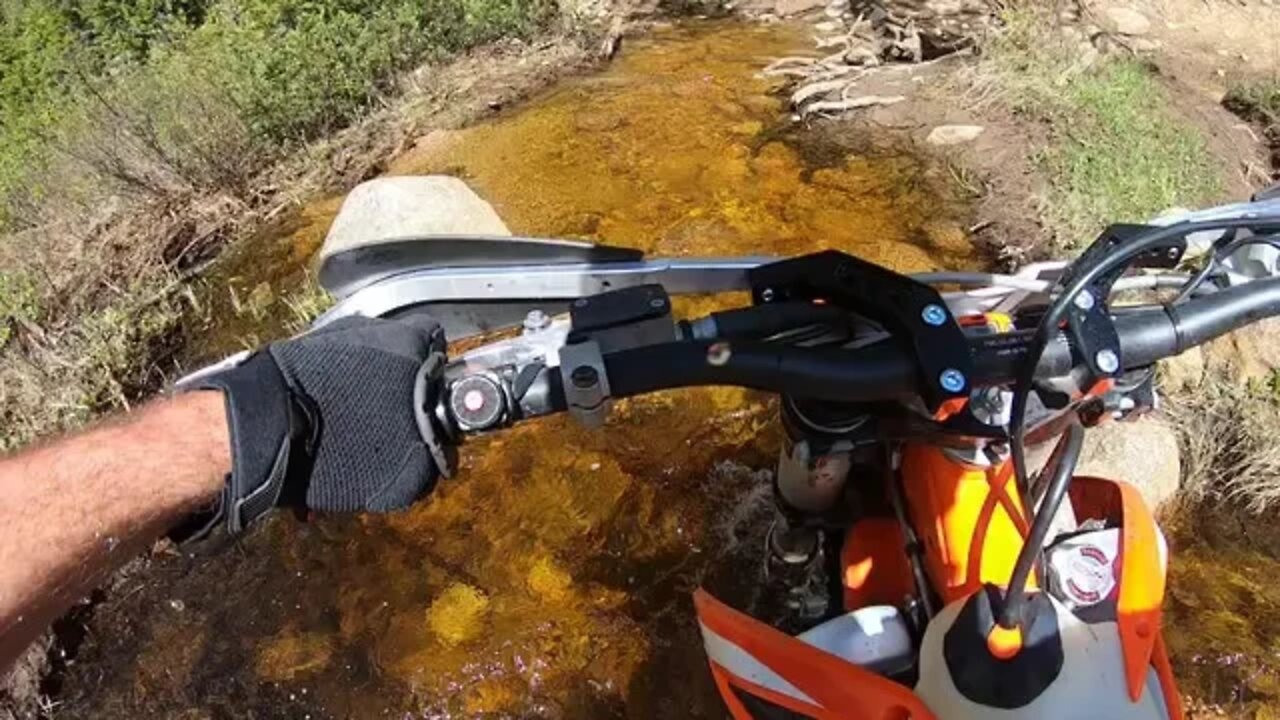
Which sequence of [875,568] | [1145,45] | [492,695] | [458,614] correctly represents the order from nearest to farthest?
1. [875,568]
2. [492,695]
3. [458,614]
4. [1145,45]

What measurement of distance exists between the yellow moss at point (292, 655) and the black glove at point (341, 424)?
236 cm

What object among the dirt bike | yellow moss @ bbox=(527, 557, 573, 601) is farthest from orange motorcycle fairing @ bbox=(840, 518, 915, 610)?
yellow moss @ bbox=(527, 557, 573, 601)

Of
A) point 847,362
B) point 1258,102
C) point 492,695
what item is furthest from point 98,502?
point 1258,102

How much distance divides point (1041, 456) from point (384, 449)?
1191 millimetres

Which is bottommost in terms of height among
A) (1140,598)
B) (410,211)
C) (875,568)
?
(410,211)

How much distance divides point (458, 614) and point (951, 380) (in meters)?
2.70

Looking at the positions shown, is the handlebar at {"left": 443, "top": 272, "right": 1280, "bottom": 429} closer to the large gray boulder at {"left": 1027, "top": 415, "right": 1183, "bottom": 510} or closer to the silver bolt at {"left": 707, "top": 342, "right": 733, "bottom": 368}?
the silver bolt at {"left": 707, "top": 342, "right": 733, "bottom": 368}

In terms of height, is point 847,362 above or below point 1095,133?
above

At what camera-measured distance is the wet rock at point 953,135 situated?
5.50 metres

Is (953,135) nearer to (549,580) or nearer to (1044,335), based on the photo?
(549,580)

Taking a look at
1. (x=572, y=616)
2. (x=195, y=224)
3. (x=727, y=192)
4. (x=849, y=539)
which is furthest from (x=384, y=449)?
(x=195, y=224)

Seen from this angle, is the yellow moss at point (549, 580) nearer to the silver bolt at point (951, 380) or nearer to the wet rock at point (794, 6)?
the silver bolt at point (951, 380)

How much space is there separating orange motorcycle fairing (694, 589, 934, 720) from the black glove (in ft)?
1.96

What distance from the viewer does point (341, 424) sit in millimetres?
1422
